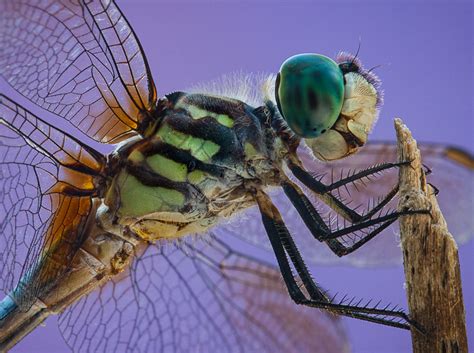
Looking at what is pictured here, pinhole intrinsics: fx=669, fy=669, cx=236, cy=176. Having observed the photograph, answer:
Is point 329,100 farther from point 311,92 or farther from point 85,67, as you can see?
point 85,67

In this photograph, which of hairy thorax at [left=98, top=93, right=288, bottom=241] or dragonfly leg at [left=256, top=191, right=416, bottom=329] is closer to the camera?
dragonfly leg at [left=256, top=191, right=416, bottom=329]

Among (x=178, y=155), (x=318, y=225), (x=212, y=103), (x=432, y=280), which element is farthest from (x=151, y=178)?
(x=432, y=280)

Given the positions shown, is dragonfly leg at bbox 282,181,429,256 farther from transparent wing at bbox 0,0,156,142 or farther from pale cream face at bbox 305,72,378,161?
transparent wing at bbox 0,0,156,142

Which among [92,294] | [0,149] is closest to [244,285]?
[92,294]

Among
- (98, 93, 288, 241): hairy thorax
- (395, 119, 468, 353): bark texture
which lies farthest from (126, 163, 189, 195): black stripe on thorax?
(395, 119, 468, 353): bark texture

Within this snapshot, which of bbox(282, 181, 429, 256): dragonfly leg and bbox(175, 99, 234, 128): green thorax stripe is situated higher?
bbox(175, 99, 234, 128): green thorax stripe
